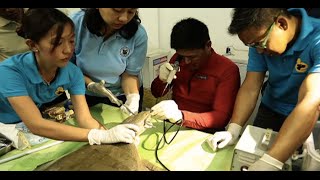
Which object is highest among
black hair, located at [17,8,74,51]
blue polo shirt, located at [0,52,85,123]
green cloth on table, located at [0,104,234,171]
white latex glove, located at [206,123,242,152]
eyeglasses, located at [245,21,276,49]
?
black hair, located at [17,8,74,51]

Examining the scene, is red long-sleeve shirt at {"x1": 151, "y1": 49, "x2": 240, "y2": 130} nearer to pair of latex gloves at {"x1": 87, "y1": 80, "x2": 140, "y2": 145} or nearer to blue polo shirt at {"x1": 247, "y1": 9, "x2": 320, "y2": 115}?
blue polo shirt at {"x1": 247, "y1": 9, "x2": 320, "y2": 115}

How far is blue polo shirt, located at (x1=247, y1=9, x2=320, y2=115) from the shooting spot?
137 cm

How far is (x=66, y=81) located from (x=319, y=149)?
1.36 metres

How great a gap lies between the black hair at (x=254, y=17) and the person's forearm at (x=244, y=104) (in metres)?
0.52

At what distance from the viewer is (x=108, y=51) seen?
1746 mm

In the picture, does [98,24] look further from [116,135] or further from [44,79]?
[116,135]

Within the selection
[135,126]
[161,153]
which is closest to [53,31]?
[135,126]

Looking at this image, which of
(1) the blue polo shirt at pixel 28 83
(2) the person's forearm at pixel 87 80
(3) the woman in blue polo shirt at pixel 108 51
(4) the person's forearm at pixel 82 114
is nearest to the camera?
(1) the blue polo shirt at pixel 28 83

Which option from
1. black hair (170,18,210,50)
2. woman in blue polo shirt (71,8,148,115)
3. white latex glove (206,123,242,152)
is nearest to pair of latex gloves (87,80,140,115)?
woman in blue polo shirt (71,8,148,115)

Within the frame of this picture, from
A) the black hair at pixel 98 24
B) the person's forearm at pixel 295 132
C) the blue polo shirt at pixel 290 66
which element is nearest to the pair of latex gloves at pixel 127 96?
the black hair at pixel 98 24

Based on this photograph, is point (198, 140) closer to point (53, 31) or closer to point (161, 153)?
point (161, 153)

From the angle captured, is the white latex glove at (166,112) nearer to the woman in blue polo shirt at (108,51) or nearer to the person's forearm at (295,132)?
the woman in blue polo shirt at (108,51)

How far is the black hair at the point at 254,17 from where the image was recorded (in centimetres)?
124

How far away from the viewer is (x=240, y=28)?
4.24 feet
